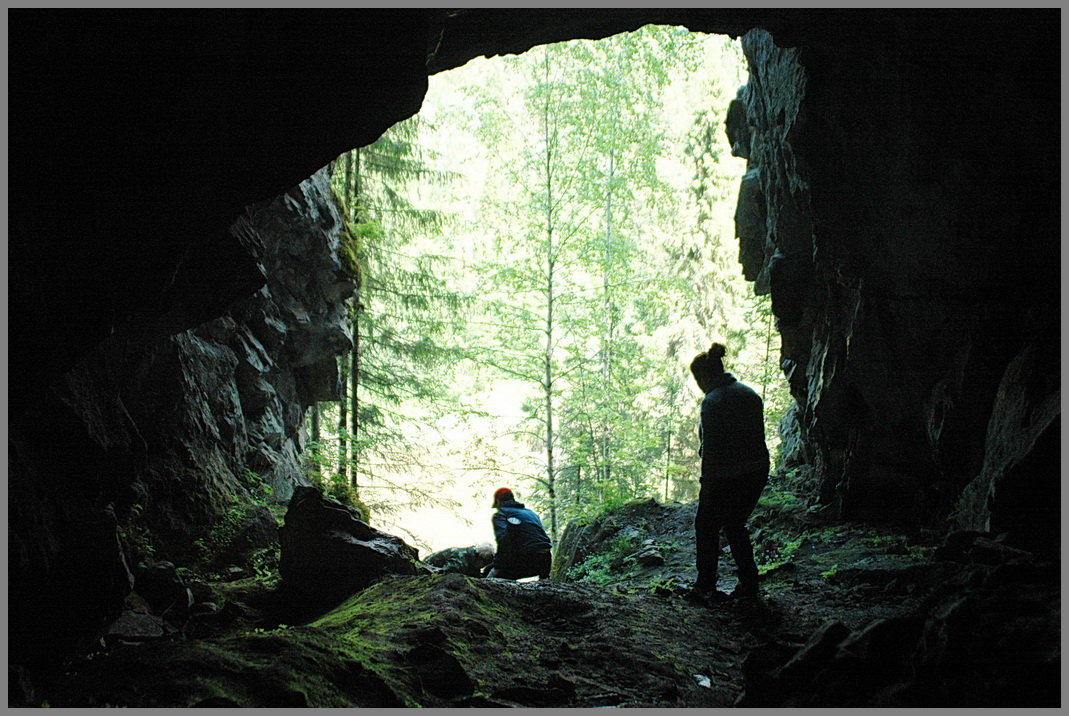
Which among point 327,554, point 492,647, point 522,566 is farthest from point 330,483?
point 492,647

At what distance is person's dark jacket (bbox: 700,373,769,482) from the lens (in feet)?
19.4

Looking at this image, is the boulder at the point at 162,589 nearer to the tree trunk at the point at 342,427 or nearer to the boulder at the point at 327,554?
the boulder at the point at 327,554

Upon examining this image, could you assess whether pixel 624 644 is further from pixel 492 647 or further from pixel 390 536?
pixel 390 536

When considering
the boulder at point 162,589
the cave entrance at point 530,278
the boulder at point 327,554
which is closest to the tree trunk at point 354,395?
the cave entrance at point 530,278

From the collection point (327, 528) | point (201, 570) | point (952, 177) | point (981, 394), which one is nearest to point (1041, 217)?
point (952, 177)

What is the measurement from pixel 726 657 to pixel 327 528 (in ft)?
14.8

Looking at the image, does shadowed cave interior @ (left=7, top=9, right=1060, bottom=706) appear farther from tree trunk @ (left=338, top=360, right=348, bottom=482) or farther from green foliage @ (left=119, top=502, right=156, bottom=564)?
tree trunk @ (left=338, top=360, right=348, bottom=482)

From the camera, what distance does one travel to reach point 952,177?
287 inches

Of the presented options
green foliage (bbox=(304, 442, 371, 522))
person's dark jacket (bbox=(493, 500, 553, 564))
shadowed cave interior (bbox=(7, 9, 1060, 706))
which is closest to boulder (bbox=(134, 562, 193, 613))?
shadowed cave interior (bbox=(7, 9, 1060, 706))

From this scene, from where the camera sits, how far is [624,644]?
467cm

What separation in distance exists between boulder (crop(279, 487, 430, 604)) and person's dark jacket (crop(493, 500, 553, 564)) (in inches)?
61.9

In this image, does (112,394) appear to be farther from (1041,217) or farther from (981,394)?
(1041,217)

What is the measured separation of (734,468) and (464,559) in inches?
259

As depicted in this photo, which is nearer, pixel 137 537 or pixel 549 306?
pixel 137 537
